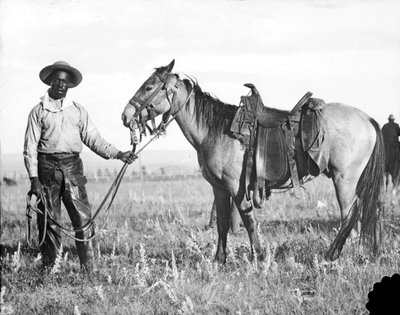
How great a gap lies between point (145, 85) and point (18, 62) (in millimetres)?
1582

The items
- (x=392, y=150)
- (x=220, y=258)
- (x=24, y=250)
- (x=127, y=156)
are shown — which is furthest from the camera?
(x=392, y=150)

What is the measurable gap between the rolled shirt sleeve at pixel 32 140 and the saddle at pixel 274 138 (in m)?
2.34

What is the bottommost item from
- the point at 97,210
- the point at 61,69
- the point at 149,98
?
the point at 97,210

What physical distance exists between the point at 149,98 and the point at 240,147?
131cm

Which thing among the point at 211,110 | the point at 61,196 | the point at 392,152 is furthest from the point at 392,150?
the point at 61,196

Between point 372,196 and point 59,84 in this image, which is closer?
point 59,84

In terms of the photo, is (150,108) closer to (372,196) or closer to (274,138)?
(274,138)

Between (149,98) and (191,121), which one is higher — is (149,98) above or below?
above

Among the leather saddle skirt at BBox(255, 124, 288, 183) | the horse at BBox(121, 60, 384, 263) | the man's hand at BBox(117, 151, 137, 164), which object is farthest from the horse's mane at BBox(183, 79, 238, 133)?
the man's hand at BBox(117, 151, 137, 164)

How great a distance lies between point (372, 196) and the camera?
19.1ft

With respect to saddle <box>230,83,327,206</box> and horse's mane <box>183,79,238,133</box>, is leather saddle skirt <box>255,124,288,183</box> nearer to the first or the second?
saddle <box>230,83,327,206</box>

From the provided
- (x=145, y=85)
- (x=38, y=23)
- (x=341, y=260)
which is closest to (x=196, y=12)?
(x=145, y=85)

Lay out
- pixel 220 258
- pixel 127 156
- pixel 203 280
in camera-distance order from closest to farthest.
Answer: pixel 203 280
pixel 127 156
pixel 220 258

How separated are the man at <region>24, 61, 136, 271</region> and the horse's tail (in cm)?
301
